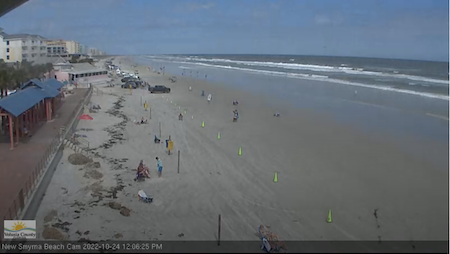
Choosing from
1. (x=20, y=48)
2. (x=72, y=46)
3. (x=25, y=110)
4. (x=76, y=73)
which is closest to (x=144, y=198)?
(x=25, y=110)

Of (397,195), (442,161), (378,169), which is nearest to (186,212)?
(397,195)

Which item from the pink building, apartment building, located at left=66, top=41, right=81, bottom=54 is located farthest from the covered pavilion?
apartment building, located at left=66, top=41, right=81, bottom=54

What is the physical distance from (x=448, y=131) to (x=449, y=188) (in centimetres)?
1037

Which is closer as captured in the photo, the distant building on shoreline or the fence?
the fence

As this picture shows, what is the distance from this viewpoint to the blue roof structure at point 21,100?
16.0 m

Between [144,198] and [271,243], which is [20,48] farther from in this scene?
[271,243]

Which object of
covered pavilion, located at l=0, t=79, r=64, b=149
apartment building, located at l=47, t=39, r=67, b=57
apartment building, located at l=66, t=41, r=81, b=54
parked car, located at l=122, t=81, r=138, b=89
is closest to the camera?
covered pavilion, located at l=0, t=79, r=64, b=149

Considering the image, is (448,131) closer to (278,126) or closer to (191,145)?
(278,126)

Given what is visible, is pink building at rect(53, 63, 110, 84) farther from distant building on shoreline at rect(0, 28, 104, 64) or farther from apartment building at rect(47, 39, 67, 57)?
apartment building at rect(47, 39, 67, 57)

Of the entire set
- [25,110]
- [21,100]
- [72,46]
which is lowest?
[25,110]

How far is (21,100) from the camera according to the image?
17438 millimetres

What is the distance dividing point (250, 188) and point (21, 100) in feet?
37.4

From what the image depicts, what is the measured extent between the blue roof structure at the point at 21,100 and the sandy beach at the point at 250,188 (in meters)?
2.65

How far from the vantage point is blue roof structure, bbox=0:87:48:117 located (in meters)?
16.0
